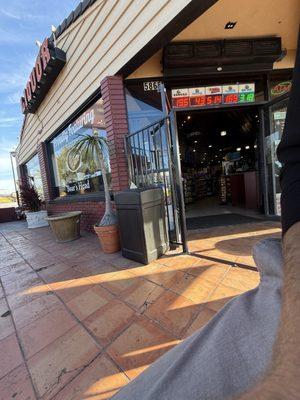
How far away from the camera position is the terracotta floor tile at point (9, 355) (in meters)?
1.34

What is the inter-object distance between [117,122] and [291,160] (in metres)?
3.12

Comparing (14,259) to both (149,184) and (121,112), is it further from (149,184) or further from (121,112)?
(121,112)

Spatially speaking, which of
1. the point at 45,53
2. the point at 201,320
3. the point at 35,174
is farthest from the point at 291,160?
the point at 35,174

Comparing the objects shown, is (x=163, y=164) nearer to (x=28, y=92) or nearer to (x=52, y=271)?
(x=52, y=271)

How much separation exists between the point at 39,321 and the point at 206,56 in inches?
157

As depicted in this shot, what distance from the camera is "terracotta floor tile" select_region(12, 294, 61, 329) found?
1.80 m

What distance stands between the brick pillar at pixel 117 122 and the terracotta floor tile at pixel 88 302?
176cm

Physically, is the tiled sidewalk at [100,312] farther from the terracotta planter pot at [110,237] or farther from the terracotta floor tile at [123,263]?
the terracotta planter pot at [110,237]

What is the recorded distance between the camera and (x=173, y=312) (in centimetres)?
165

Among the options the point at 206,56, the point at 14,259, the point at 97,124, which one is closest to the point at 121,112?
the point at 97,124

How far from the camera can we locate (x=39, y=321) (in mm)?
1756

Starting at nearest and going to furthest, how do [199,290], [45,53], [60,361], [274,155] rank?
[60,361]
[199,290]
[274,155]
[45,53]

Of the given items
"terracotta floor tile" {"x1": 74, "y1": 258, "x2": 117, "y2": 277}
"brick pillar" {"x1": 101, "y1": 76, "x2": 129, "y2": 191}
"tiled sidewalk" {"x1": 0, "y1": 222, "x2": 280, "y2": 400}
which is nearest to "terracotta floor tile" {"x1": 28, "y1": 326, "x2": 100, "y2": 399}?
"tiled sidewalk" {"x1": 0, "y1": 222, "x2": 280, "y2": 400}

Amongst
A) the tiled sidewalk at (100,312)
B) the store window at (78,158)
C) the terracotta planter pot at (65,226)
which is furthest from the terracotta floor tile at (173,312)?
the terracotta planter pot at (65,226)
